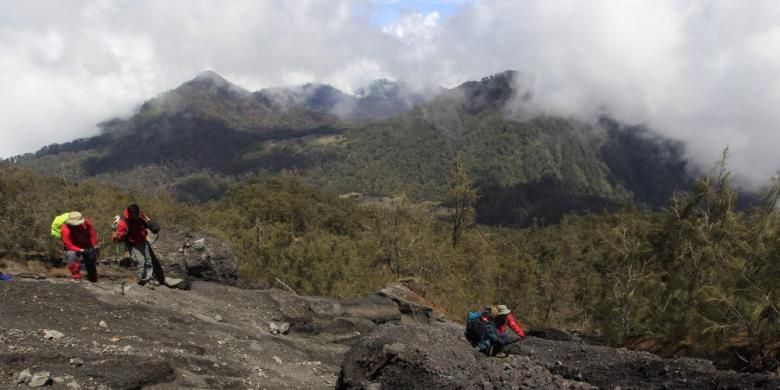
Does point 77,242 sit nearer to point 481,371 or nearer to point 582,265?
point 481,371

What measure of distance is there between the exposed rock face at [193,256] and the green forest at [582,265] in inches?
164

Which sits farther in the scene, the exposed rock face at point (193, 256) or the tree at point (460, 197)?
the tree at point (460, 197)

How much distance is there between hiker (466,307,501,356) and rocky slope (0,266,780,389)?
0.34 m

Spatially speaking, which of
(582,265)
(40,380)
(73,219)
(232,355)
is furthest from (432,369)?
(582,265)

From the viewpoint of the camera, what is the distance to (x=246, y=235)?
42312 mm

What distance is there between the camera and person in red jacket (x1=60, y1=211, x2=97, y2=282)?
39.9ft

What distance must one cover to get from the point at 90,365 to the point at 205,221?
1752 inches

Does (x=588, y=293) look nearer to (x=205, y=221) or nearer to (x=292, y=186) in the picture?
(x=205, y=221)

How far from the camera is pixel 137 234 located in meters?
13.3

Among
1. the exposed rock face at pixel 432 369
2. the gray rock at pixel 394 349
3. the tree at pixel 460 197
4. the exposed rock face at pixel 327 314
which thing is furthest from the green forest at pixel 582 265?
the gray rock at pixel 394 349

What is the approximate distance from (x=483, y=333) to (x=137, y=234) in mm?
9234

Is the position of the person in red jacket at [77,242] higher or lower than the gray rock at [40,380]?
higher

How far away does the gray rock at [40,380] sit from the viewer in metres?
7.10

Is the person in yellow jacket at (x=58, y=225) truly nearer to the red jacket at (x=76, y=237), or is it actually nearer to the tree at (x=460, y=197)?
the red jacket at (x=76, y=237)
